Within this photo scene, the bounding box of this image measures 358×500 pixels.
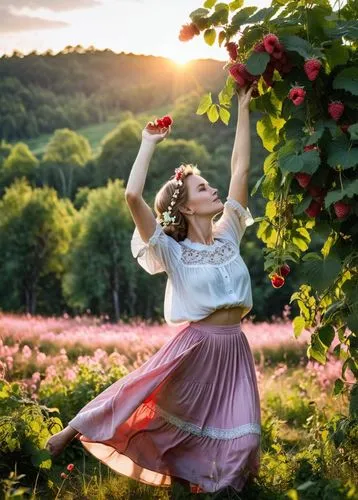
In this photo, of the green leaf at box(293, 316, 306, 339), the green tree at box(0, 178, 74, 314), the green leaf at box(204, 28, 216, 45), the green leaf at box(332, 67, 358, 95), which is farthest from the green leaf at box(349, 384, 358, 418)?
the green tree at box(0, 178, 74, 314)

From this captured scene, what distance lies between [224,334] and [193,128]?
40264 millimetres

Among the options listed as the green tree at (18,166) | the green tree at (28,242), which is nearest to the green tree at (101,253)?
the green tree at (28,242)

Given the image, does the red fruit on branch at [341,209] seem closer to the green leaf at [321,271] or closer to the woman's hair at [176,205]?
the green leaf at [321,271]

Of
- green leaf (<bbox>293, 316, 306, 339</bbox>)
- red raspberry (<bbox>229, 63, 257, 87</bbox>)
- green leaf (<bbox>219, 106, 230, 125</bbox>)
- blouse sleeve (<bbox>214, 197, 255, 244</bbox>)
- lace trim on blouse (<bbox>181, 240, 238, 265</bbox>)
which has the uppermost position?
red raspberry (<bbox>229, 63, 257, 87</bbox>)

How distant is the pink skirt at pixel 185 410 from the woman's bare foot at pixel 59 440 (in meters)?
0.11

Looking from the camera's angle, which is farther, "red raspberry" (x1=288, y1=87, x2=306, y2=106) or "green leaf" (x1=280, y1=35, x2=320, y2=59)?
"green leaf" (x1=280, y1=35, x2=320, y2=59)

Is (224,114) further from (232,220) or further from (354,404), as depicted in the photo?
(354,404)

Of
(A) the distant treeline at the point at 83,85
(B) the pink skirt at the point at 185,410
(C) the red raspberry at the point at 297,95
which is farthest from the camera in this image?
(A) the distant treeline at the point at 83,85

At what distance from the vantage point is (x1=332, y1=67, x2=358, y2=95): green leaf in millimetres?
4148

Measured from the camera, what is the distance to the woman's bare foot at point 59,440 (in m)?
4.77

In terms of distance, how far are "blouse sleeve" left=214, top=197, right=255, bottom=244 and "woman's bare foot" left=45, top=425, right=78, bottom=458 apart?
1370 mm

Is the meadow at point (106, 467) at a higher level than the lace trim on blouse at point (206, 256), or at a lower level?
lower

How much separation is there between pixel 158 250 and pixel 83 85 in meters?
61.6

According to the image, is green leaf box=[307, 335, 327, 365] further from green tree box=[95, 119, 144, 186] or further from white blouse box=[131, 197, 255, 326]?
green tree box=[95, 119, 144, 186]
